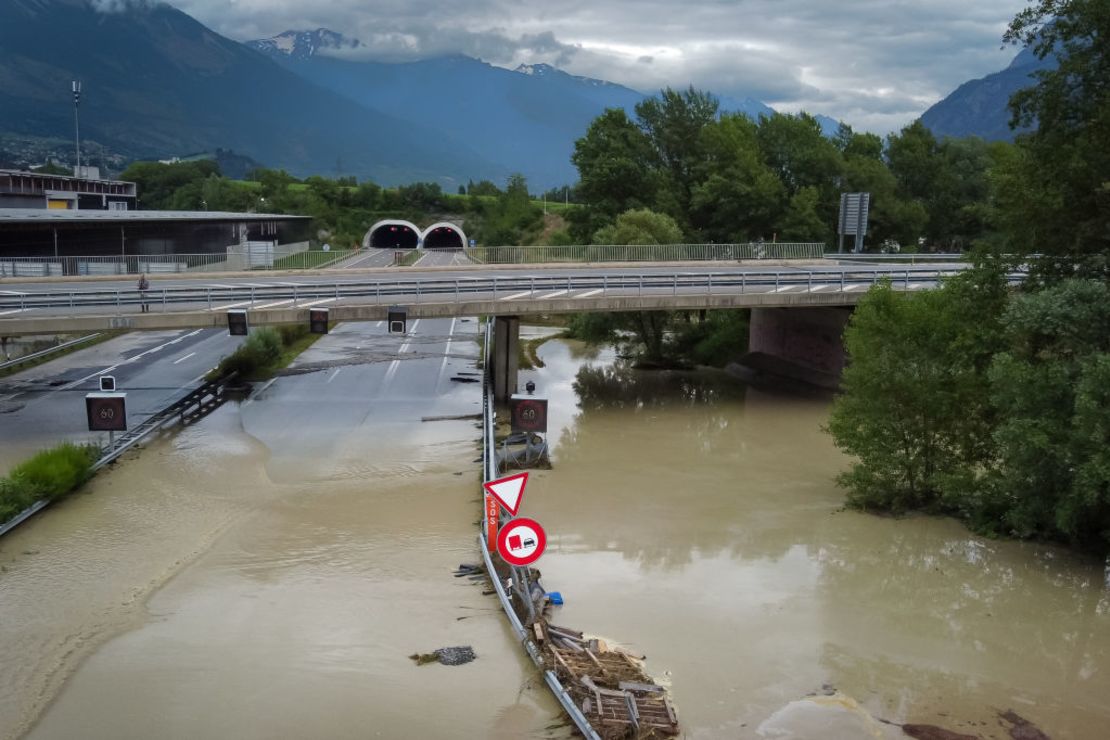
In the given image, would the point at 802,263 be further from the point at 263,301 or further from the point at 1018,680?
the point at 1018,680

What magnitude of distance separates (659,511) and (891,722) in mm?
10616

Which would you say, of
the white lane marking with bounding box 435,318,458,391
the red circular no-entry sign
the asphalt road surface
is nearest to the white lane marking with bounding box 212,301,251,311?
the asphalt road surface

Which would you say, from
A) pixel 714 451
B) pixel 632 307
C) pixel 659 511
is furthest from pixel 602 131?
pixel 659 511

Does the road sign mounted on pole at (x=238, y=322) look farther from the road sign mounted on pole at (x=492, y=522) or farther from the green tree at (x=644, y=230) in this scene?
the green tree at (x=644, y=230)

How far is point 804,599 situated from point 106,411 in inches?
728

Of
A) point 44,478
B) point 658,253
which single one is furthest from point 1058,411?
point 658,253

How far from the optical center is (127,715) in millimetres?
13727

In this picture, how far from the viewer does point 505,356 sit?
36.3m

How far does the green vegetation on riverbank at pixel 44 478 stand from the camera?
22.1 meters

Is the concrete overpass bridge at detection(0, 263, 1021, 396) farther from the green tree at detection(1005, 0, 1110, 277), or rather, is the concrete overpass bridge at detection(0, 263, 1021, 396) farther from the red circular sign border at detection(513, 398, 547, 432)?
the red circular sign border at detection(513, 398, 547, 432)

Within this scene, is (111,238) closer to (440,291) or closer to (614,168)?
(440,291)

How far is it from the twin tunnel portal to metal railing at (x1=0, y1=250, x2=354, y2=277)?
3869 centimetres

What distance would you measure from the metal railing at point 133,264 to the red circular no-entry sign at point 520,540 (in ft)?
Result: 106

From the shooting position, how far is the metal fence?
5194 centimetres
